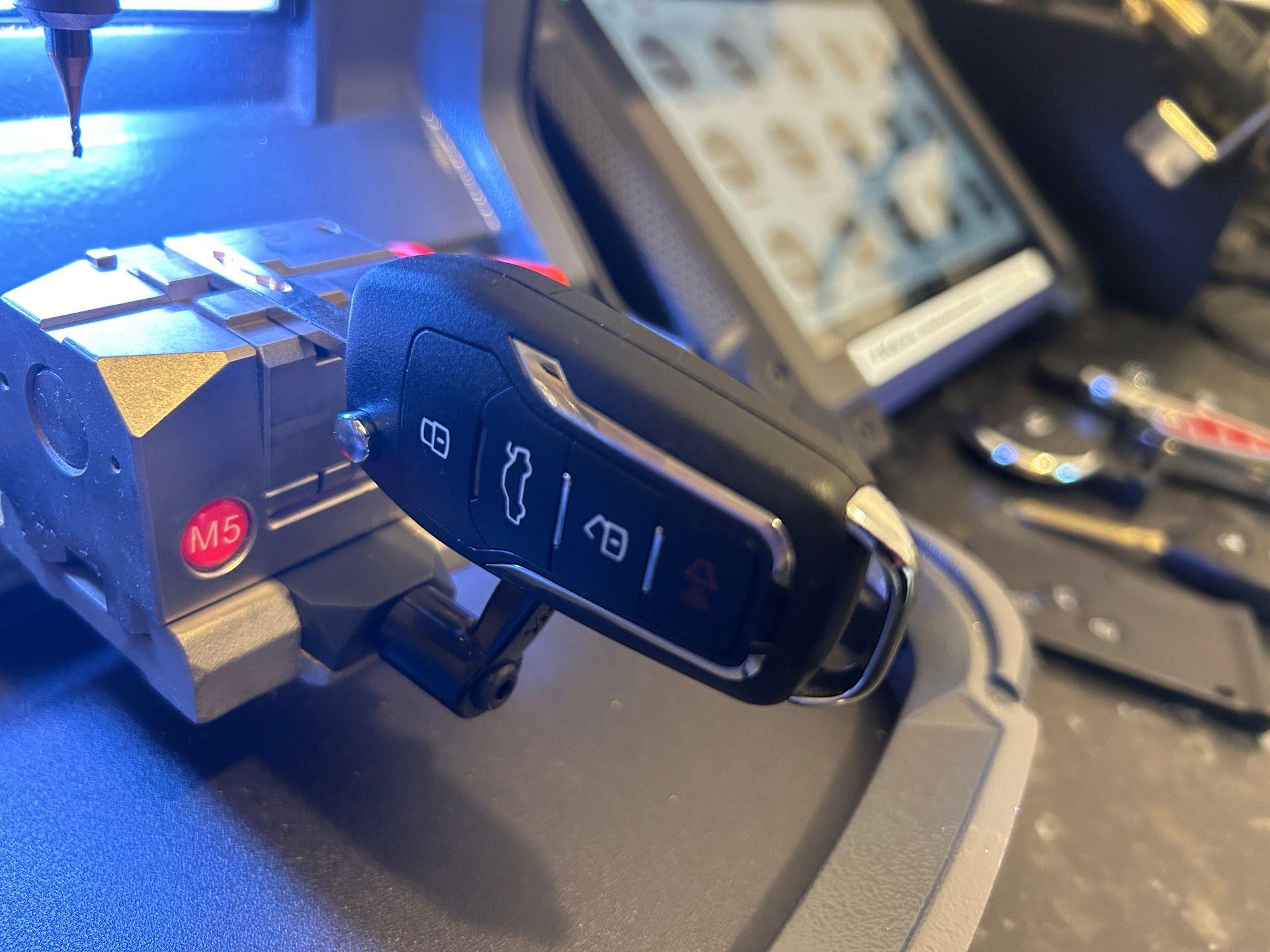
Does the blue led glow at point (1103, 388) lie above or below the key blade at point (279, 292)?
below

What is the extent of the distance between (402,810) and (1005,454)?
2.56 ft

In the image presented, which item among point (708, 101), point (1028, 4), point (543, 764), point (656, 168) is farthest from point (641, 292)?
point (1028, 4)

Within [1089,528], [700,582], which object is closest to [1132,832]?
[1089,528]

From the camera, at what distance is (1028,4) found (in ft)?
4.67

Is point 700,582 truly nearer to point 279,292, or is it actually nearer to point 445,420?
point 445,420

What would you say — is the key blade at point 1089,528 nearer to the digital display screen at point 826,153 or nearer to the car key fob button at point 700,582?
the digital display screen at point 826,153

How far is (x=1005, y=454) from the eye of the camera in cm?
112

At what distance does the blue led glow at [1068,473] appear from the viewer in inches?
43.0

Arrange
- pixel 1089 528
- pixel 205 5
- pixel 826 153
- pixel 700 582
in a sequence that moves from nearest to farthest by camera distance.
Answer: pixel 700 582
pixel 205 5
pixel 1089 528
pixel 826 153

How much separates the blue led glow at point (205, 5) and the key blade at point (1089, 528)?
0.84 m

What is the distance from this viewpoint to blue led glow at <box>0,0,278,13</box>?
0.70 meters

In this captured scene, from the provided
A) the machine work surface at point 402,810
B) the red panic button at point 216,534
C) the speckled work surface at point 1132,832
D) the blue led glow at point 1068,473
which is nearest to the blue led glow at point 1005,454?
the blue led glow at point 1068,473

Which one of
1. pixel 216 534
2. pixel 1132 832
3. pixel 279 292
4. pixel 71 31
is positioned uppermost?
pixel 71 31

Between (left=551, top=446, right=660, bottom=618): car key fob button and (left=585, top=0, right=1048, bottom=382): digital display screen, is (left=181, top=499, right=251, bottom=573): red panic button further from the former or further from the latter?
(left=585, top=0, right=1048, bottom=382): digital display screen
